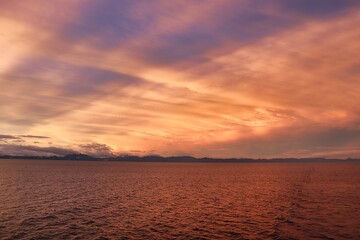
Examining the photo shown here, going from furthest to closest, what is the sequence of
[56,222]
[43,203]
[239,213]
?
1. [43,203]
2. [239,213]
3. [56,222]

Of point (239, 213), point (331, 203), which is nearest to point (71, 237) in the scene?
point (239, 213)

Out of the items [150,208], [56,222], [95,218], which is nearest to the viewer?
[56,222]

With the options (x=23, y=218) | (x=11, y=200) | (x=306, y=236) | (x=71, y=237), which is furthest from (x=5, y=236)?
(x=306, y=236)

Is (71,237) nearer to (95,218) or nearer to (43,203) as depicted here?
(95,218)

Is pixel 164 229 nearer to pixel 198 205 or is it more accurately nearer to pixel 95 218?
pixel 95 218

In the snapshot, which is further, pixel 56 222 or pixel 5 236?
pixel 56 222

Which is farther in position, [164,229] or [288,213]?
[288,213]

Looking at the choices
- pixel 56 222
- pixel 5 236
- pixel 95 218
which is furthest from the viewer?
pixel 95 218

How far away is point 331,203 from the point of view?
234 feet

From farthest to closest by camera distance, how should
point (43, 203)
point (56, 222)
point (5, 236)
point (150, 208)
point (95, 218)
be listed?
point (43, 203), point (150, 208), point (95, 218), point (56, 222), point (5, 236)

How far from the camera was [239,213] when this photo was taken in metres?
58.8

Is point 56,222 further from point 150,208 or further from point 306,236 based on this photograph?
point 306,236

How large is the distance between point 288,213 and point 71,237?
129 ft

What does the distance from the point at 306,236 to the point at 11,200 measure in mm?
62408
